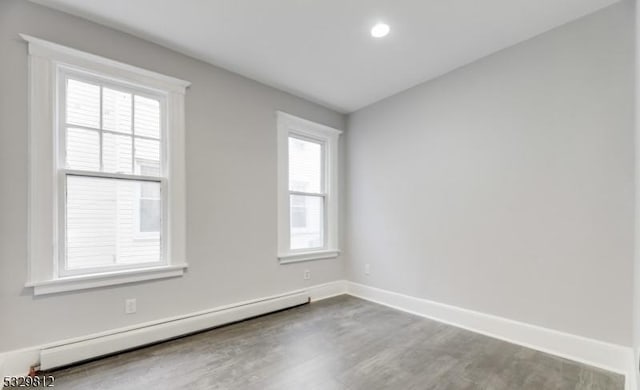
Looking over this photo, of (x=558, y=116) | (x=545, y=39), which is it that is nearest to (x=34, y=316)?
(x=558, y=116)

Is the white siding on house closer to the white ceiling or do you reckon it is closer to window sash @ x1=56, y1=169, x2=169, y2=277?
window sash @ x1=56, y1=169, x2=169, y2=277

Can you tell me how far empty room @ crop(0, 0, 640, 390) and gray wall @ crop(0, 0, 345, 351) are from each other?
0.05 feet

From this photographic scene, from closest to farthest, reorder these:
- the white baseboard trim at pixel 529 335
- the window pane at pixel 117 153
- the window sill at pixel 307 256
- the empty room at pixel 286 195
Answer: the empty room at pixel 286 195
the white baseboard trim at pixel 529 335
the window pane at pixel 117 153
the window sill at pixel 307 256

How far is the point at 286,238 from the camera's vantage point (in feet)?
12.2

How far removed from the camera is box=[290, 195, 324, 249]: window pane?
395 cm

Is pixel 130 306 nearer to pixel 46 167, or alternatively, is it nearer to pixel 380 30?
pixel 46 167

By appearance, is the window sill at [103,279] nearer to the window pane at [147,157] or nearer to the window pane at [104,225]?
the window pane at [104,225]

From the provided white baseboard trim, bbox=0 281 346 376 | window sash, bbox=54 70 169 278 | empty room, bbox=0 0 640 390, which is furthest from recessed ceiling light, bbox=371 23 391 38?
white baseboard trim, bbox=0 281 346 376

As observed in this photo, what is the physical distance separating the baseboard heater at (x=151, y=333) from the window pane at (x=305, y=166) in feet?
4.76

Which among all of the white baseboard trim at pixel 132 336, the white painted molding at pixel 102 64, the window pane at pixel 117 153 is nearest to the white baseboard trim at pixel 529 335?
the white baseboard trim at pixel 132 336

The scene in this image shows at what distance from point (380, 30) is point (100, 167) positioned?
2.67m

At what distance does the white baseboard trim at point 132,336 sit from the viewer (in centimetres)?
212

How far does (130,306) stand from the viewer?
100 inches

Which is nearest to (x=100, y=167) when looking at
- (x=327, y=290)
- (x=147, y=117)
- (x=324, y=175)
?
(x=147, y=117)
